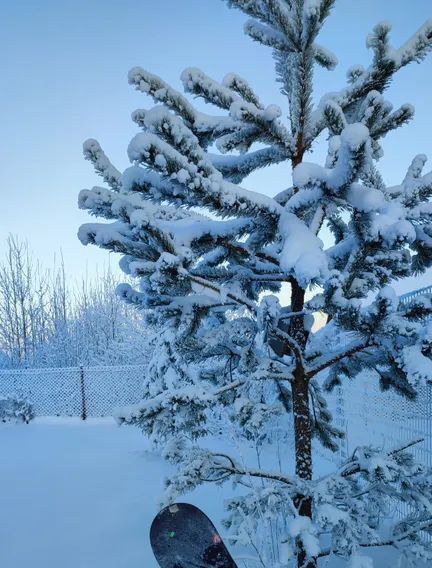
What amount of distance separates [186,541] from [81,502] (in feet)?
12.6

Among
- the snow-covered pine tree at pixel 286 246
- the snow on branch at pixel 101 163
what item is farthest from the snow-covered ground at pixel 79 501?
the snow on branch at pixel 101 163

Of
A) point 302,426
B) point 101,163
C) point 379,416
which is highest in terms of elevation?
point 101,163

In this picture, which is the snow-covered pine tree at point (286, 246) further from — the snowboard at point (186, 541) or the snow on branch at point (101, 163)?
the snowboard at point (186, 541)

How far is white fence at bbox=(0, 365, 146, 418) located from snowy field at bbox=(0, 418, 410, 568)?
119 inches

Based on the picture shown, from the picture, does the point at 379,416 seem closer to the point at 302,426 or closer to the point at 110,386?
the point at 302,426

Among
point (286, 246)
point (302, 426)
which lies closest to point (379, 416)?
point (302, 426)

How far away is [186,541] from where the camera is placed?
9.16 feet

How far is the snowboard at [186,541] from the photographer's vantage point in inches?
107

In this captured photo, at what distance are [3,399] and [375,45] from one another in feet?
44.3

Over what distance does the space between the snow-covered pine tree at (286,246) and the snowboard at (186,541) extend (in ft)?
0.83

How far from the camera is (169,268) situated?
6.59 ft

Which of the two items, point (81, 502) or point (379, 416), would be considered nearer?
point (379, 416)

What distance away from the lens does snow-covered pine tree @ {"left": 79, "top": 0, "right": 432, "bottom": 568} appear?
194 cm

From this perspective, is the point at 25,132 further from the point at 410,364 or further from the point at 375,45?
the point at 410,364
